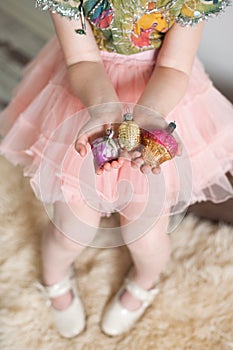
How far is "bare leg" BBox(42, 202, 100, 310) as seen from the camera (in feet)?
2.64

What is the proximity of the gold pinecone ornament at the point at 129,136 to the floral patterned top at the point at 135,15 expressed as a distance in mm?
193

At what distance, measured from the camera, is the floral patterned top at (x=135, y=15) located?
743mm

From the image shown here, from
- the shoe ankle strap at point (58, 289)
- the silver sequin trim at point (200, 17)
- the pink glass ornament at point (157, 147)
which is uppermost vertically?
the silver sequin trim at point (200, 17)

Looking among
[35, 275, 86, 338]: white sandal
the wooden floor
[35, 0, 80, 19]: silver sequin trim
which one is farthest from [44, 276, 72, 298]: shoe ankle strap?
the wooden floor

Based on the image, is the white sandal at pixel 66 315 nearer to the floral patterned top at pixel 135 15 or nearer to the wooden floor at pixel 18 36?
the floral patterned top at pixel 135 15

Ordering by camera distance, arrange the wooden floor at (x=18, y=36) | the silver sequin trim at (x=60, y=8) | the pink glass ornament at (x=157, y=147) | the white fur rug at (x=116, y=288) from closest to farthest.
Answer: the pink glass ornament at (x=157, y=147), the silver sequin trim at (x=60, y=8), the white fur rug at (x=116, y=288), the wooden floor at (x=18, y=36)

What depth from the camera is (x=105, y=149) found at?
63cm

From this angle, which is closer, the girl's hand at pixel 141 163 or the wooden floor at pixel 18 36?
the girl's hand at pixel 141 163

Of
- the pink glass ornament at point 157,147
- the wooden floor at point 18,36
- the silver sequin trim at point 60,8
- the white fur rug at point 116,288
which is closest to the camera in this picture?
the pink glass ornament at point 157,147

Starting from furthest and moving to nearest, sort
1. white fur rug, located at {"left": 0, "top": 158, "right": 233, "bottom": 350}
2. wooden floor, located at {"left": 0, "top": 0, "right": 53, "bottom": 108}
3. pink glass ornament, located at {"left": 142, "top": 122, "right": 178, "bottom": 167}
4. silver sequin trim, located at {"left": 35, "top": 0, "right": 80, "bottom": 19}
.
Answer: wooden floor, located at {"left": 0, "top": 0, "right": 53, "bottom": 108}
white fur rug, located at {"left": 0, "top": 158, "right": 233, "bottom": 350}
silver sequin trim, located at {"left": 35, "top": 0, "right": 80, "bottom": 19}
pink glass ornament, located at {"left": 142, "top": 122, "right": 178, "bottom": 167}

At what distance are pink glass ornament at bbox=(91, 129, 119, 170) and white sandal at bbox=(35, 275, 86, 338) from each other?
36 cm

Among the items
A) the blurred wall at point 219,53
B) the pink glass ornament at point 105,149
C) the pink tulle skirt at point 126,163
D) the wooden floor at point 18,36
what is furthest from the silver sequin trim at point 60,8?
the wooden floor at point 18,36

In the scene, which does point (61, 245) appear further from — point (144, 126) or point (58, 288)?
point (144, 126)

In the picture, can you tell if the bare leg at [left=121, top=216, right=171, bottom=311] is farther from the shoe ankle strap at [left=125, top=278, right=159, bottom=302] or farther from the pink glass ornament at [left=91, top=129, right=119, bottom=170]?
the pink glass ornament at [left=91, top=129, right=119, bottom=170]
